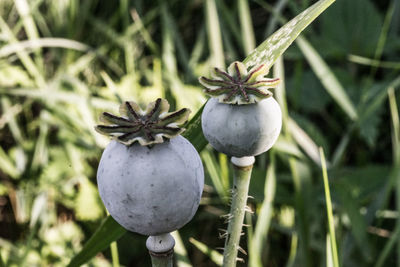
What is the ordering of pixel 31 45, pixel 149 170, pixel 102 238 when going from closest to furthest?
1. pixel 149 170
2. pixel 102 238
3. pixel 31 45

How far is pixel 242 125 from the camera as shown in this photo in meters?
0.46

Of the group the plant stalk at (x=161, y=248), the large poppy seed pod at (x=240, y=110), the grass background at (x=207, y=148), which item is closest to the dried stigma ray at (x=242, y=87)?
the large poppy seed pod at (x=240, y=110)

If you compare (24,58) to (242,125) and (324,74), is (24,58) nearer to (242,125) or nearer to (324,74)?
(324,74)

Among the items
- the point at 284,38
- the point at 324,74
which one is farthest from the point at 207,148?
the point at 284,38

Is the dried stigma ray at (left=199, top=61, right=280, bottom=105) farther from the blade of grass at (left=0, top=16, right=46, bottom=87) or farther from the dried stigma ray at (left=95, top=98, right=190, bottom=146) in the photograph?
the blade of grass at (left=0, top=16, right=46, bottom=87)

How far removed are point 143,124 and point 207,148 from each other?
633mm

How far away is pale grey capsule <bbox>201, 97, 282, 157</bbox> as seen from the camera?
46cm

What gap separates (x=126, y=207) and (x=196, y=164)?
69 mm

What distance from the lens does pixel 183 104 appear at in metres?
1.27

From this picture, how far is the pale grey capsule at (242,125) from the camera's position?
0.46m

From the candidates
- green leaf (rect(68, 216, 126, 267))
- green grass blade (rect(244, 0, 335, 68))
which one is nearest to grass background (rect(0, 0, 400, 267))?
green leaf (rect(68, 216, 126, 267))

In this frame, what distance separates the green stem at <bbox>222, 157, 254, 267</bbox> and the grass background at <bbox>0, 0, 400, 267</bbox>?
1.07 feet

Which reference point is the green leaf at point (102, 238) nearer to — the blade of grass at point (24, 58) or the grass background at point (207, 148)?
the grass background at point (207, 148)

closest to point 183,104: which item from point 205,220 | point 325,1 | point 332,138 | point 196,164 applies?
point 205,220
